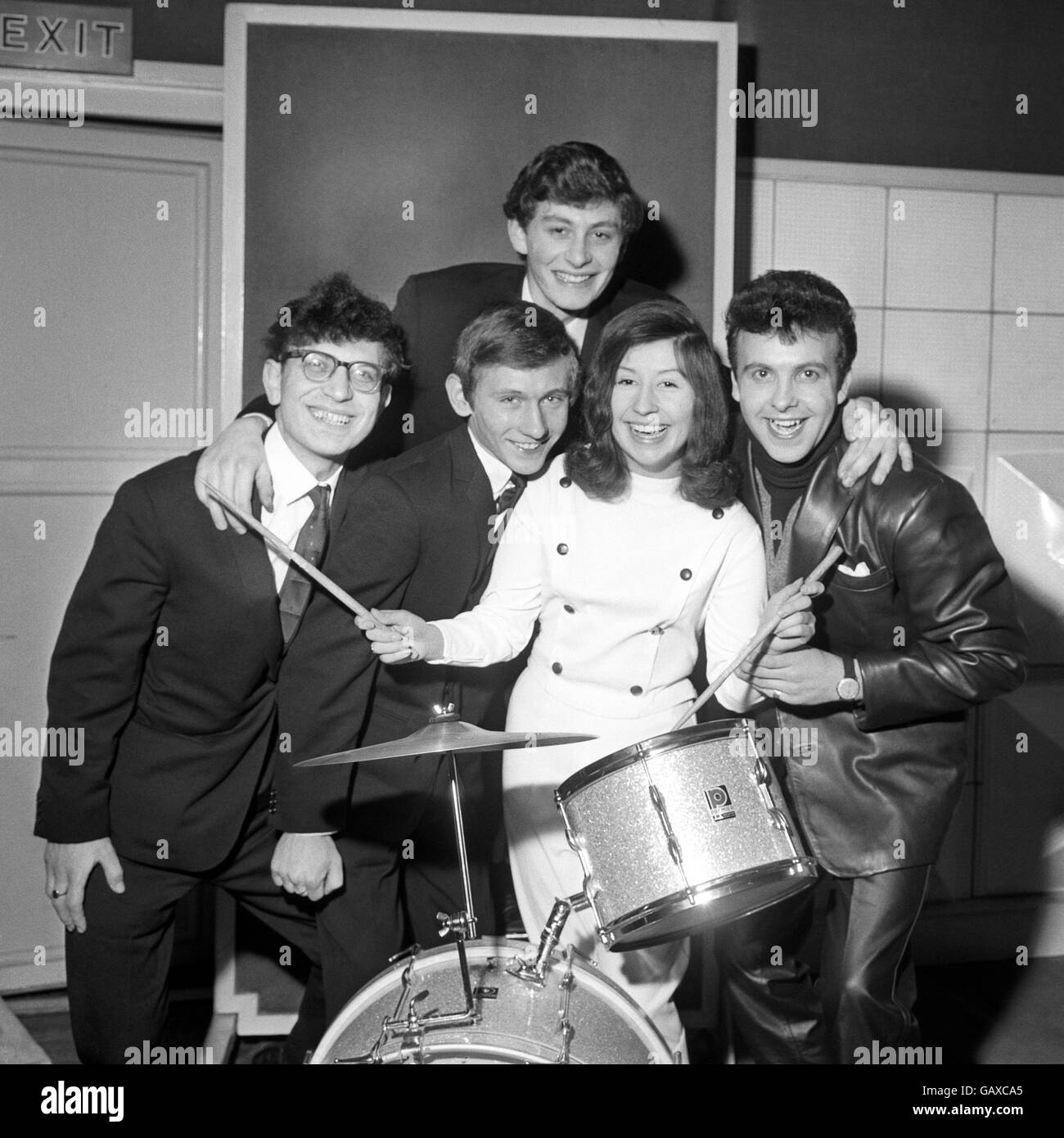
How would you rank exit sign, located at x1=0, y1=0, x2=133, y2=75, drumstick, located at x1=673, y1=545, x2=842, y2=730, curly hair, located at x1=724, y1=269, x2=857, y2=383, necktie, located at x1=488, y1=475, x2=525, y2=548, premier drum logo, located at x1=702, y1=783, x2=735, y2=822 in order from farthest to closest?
exit sign, located at x1=0, y1=0, x2=133, y2=75 → necktie, located at x1=488, y1=475, x2=525, y2=548 → curly hair, located at x1=724, y1=269, x2=857, y2=383 → drumstick, located at x1=673, y1=545, x2=842, y2=730 → premier drum logo, located at x1=702, y1=783, x2=735, y2=822

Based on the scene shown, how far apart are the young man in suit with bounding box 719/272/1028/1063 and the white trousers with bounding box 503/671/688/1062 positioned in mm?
194

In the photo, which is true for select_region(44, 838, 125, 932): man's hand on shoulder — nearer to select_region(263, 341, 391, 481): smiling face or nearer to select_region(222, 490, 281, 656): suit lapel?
select_region(222, 490, 281, 656): suit lapel

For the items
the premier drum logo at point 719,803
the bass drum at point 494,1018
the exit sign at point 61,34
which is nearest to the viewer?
the bass drum at point 494,1018

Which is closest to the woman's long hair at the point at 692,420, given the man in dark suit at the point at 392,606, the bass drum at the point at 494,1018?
the man in dark suit at the point at 392,606

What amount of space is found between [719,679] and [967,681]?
0.45 meters

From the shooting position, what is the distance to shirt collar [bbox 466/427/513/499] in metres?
2.21

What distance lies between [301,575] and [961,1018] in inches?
79.4

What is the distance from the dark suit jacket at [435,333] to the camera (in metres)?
2.38

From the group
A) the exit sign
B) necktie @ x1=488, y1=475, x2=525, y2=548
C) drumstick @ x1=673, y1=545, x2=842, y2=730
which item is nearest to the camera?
drumstick @ x1=673, y1=545, x2=842, y2=730

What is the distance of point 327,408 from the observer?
2141 millimetres

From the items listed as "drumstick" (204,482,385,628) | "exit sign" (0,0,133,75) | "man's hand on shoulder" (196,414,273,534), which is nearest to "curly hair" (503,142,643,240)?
"man's hand on shoulder" (196,414,273,534)

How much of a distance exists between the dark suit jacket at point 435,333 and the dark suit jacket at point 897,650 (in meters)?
0.45

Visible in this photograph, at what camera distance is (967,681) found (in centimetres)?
206

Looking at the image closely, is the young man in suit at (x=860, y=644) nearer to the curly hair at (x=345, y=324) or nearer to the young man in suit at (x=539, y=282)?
the young man in suit at (x=539, y=282)
